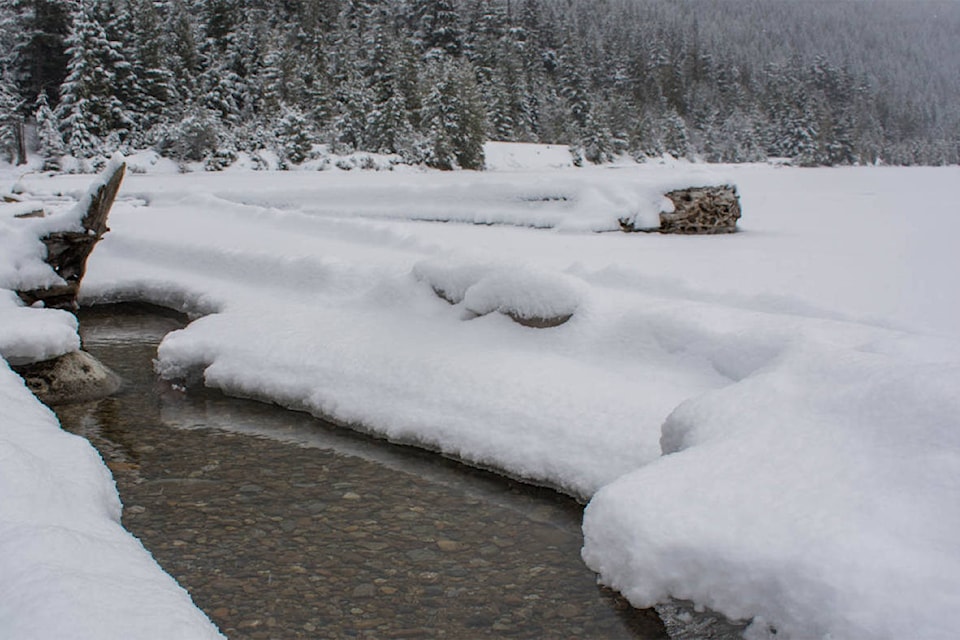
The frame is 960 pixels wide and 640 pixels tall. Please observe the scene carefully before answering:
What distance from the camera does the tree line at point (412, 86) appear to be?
105 feet

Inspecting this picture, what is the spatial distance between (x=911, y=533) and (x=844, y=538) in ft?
0.74

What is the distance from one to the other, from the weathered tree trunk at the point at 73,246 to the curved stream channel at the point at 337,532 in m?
2.51

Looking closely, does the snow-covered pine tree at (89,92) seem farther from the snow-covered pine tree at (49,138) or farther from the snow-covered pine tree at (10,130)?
the snow-covered pine tree at (10,130)

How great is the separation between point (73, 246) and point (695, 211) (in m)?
9.81

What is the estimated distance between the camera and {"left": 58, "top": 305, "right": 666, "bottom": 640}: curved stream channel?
349cm

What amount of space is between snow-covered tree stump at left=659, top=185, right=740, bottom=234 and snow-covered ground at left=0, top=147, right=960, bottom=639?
0.89 ft

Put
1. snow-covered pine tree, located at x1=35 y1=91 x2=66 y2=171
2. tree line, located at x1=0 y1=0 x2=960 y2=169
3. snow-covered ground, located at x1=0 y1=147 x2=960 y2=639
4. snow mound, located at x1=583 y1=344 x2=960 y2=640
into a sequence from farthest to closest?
tree line, located at x1=0 y1=0 x2=960 y2=169 < snow-covered pine tree, located at x1=35 y1=91 x2=66 y2=171 < snow-covered ground, located at x1=0 y1=147 x2=960 y2=639 < snow mound, located at x1=583 y1=344 x2=960 y2=640

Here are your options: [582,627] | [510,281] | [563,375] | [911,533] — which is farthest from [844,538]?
[510,281]

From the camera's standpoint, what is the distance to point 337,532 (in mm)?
4297

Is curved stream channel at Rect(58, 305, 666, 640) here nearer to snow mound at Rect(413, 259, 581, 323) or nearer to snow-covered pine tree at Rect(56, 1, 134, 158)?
snow mound at Rect(413, 259, 581, 323)

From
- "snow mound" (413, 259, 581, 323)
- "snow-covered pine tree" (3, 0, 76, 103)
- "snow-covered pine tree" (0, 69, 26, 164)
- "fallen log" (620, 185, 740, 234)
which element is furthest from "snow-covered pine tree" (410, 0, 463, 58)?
"snow mound" (413, 259, 581, 323)

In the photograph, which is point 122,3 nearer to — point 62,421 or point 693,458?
point 62,421

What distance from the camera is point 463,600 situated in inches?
143

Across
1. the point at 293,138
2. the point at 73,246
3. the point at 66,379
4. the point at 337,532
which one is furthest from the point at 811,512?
the point at 293,138
